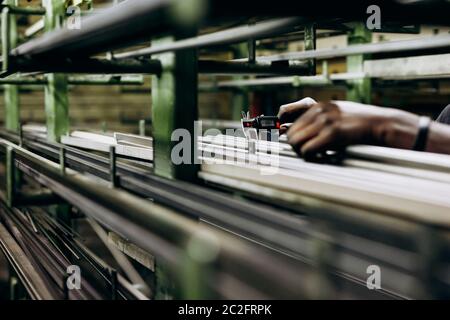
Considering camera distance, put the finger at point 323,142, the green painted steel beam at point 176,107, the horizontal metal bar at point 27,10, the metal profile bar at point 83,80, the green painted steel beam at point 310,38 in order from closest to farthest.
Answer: the finger at point 323,142, the green painted steel beam at point 176,107, the green painted steel beam at point 310,38, the horizontal metal bar at point 27,10, the metal profile bar at point 83,80

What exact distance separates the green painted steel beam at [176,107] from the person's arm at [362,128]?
1.05 ft

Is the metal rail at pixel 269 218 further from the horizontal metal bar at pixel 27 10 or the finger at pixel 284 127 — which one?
the horizontal metal bar at pixel 27 10

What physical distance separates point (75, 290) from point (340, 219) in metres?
1.00

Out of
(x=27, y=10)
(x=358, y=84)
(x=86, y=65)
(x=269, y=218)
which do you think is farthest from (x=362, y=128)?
(x=358, y=84)

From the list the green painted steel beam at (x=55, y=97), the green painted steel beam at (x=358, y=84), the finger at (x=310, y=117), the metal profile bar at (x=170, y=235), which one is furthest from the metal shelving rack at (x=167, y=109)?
the green painted steel beam at (x=358, y=84)

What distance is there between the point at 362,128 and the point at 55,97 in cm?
215

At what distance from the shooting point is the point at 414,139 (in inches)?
45.0

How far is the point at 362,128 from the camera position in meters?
1.12

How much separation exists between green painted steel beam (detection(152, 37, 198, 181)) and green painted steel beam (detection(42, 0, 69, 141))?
61.0 inches

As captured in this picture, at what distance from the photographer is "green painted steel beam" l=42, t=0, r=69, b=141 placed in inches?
105

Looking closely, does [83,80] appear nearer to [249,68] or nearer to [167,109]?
[249,68]

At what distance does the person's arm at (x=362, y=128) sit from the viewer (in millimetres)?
1119
